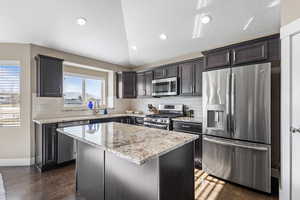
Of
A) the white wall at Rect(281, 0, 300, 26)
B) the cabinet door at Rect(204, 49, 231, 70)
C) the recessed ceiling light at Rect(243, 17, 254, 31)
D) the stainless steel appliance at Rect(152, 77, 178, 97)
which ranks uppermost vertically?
the recessed ceiling light at Rect(243, 17, 254, 31)

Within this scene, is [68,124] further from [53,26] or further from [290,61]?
[290,61]

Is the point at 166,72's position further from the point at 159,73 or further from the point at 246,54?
the point at 246,54

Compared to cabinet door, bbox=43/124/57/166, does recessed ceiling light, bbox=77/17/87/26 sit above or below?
above

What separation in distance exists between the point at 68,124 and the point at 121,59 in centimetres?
246

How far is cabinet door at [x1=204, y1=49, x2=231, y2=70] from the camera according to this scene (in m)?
2.62

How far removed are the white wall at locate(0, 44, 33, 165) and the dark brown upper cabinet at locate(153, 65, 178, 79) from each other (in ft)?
9.87

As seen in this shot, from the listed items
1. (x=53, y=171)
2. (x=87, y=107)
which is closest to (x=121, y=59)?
(x=87, y=107)

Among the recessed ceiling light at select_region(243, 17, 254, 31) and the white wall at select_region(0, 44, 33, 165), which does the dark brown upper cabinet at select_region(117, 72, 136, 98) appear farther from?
the recessed ceiling light at select_region(243, 17, 254, 31)

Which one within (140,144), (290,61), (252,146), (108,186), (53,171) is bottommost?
(53,171)

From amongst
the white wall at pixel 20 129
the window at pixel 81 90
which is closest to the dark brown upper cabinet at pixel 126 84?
the window at pixel 81 90

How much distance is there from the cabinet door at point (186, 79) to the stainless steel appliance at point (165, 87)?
7.0 inches

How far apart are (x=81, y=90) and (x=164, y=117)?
2.68 metres

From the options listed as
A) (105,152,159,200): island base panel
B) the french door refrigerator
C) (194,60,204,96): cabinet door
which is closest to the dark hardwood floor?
the french door refrigerator

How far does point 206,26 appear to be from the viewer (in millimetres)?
2967
